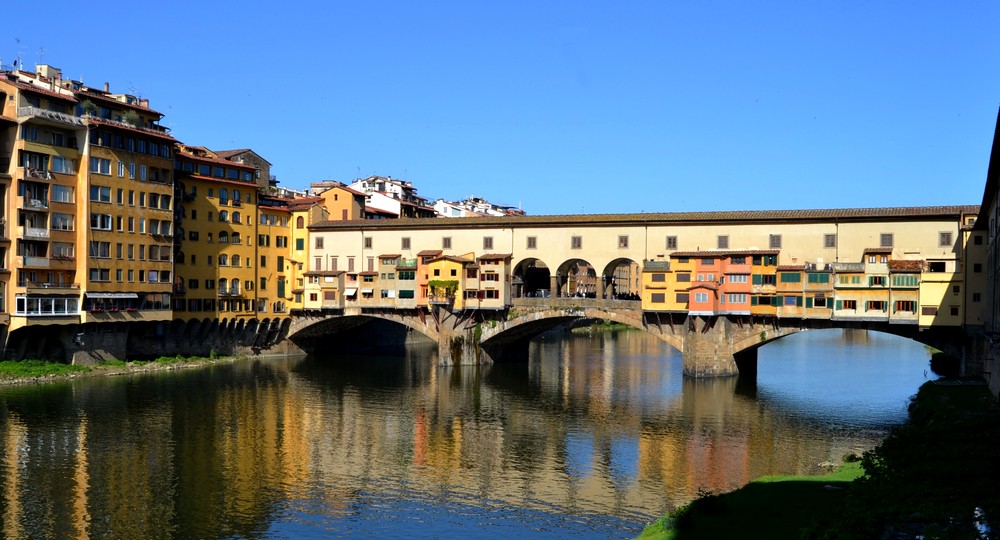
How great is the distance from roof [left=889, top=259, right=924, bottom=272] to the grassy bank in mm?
25718

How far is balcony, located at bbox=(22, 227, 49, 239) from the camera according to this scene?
66312mm

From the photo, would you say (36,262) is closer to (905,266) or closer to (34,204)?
(34,204)

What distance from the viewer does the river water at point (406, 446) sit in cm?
3222

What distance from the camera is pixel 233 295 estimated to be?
84.2 metres

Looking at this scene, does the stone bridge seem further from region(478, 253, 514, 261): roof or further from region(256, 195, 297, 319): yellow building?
region(478, 253, 514, 261): roof

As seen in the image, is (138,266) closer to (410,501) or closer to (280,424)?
(280,424)

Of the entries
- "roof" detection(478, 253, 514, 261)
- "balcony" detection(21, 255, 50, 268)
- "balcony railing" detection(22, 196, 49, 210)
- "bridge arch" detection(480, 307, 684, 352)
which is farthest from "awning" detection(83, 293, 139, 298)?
"bridge arch" detection(480, 307, 684, 352)

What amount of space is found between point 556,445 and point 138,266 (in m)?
42.4

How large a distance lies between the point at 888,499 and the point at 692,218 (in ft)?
167

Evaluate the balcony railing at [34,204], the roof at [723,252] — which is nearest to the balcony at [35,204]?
the balcony railing at [34,204]

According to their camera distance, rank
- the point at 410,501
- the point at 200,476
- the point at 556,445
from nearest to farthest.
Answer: the point at 410,501
the point at 200,476
the point at 556,445

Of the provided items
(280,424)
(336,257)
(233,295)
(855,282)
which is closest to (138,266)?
(233,295)

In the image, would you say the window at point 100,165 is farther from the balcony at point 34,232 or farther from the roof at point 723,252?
the roof at point 723,252

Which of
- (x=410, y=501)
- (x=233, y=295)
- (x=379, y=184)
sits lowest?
(x=410, y=501)
